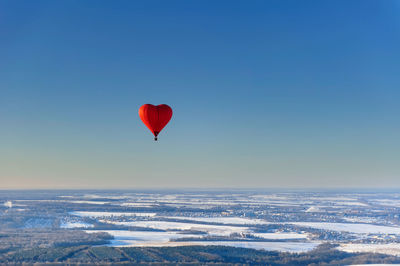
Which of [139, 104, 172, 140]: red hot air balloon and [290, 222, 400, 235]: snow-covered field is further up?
[139, 104, 172, 140]: red hot air balloon

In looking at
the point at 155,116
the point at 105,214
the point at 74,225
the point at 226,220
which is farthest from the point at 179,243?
the point at 105,214

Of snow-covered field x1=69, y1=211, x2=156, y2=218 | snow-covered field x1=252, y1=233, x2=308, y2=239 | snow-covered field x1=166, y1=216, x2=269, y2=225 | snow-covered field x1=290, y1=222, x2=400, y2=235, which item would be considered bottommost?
snow-covered field x1=252, y1=233, x2=308, y2=239

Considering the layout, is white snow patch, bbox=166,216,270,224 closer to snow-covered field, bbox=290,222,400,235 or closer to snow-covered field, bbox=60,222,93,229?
snow-covered field, bbox=290,222,400,235

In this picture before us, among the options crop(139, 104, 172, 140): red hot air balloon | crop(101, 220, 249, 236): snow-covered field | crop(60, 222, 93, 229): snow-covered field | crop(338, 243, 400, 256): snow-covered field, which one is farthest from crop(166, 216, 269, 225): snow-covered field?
crop(139, 104, 172, 140): red hot air balloon

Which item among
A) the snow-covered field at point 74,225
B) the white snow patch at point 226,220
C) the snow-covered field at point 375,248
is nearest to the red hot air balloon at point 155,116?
the snow-covered field at point 375,248

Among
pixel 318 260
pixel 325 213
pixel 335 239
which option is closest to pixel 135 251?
pixel 318 260

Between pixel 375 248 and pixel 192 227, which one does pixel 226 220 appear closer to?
pixel 192 227

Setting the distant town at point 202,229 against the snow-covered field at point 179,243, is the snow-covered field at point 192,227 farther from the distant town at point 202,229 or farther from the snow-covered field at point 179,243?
the snow-covered field at point 179,243

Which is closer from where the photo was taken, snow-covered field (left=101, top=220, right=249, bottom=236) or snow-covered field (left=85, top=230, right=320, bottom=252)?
snow-covered field (left=85, top=230, right=320, bottom=252)

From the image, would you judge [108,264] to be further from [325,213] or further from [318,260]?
[325,213]
